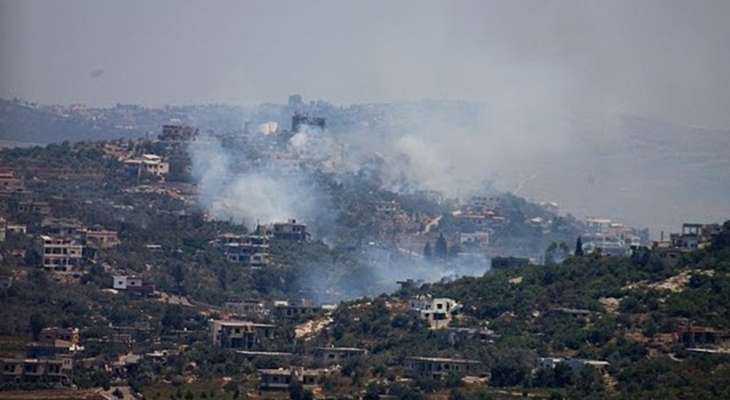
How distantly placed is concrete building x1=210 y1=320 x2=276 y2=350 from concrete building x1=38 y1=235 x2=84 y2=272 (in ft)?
23.3

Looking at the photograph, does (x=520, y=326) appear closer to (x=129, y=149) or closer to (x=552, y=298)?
(x=552, y=298)

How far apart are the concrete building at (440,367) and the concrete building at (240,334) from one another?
489cm

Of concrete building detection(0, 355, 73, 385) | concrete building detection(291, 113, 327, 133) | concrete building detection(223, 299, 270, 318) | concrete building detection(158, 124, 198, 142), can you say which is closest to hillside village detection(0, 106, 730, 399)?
concrete building detection(0, 355, 73, 385)

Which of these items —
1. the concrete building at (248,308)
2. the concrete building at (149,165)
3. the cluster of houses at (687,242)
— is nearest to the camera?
the cluster of houses at (687,242)

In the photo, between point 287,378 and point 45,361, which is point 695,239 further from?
point 45,361

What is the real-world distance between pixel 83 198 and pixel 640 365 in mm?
27309

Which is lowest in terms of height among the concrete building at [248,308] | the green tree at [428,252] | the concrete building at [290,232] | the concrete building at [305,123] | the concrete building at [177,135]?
the concrete building at [248,308]

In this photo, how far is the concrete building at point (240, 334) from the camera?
51062 millimetres

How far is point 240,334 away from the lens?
51.6 metres

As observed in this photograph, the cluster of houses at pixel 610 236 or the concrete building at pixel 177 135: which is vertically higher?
the concrete building at pixel 177 135

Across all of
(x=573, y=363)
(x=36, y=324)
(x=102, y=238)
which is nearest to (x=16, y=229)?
(x=102, y=238)

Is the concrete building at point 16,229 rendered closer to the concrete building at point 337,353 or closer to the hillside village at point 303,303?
the hillside village at point 303,303

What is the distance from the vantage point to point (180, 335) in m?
52.5

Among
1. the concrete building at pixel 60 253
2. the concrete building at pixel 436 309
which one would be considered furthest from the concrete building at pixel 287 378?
the concrete building at pixel 60 253
